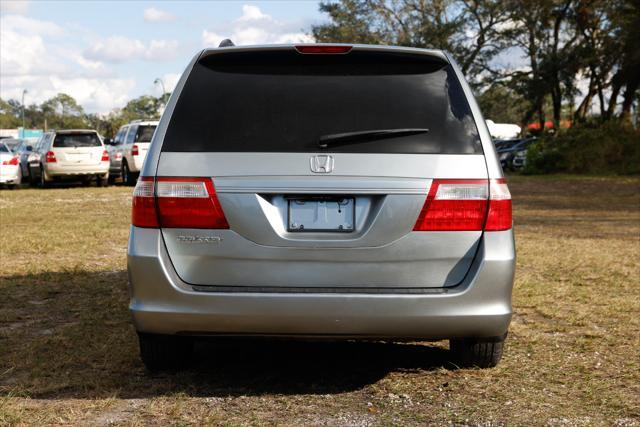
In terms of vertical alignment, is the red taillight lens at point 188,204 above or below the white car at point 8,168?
above

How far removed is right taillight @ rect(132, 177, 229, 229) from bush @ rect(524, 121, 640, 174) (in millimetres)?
30093

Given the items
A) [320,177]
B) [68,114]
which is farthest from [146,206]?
[68,114]

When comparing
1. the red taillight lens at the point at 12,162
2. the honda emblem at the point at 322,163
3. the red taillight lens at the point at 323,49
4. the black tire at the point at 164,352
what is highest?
the red taillight lens at the point at 323,49

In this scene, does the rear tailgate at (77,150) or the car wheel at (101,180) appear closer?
the rear tailgate at (77,150)

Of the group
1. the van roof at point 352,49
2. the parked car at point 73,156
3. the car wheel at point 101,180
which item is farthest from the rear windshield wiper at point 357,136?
the car wheel at point 101,180

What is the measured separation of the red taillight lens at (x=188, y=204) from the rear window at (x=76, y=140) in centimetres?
2401

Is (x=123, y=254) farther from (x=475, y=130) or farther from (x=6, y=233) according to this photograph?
(x=475, y=130)

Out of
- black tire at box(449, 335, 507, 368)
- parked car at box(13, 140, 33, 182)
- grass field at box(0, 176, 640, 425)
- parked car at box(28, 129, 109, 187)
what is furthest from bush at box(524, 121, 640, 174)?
black tire at box(449, 335, 507, 368)

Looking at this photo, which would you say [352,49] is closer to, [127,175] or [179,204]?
[179,204]

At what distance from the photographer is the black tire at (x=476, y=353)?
17.0ft

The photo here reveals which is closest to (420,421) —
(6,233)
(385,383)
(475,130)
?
(385,383)

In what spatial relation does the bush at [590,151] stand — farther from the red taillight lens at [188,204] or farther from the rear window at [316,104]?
the red taillight lens at [188,204]

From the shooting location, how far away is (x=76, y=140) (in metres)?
27.8

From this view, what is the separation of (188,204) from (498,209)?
1475mm
